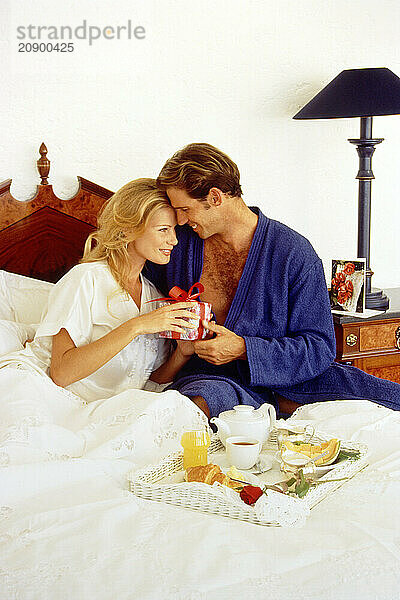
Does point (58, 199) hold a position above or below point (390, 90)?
below

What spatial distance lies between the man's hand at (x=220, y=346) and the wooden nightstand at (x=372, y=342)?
65cm

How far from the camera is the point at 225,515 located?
4.68 feet

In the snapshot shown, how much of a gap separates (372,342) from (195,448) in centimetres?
140

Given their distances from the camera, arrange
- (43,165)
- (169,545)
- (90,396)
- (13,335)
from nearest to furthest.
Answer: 1. (169,545)
2. (90,396)
3. (13,335)
4. (43,165)

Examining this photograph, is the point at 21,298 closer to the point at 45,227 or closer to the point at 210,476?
the point at 45,227

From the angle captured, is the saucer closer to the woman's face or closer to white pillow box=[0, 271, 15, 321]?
the woman's face

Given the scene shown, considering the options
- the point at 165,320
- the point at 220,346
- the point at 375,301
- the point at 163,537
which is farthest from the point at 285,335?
the point at 163,537

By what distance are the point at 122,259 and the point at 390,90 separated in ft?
4.13

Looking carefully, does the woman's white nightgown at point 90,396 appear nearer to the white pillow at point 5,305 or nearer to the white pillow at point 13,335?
the white pillow at point 13,335

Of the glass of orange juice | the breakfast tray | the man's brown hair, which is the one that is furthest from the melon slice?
the man's brown hair

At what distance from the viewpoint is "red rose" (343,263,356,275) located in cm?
286

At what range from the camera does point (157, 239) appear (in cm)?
228

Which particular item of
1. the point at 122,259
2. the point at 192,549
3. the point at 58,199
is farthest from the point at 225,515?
the point at 58,199

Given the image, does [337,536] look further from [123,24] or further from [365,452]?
[123,24]
